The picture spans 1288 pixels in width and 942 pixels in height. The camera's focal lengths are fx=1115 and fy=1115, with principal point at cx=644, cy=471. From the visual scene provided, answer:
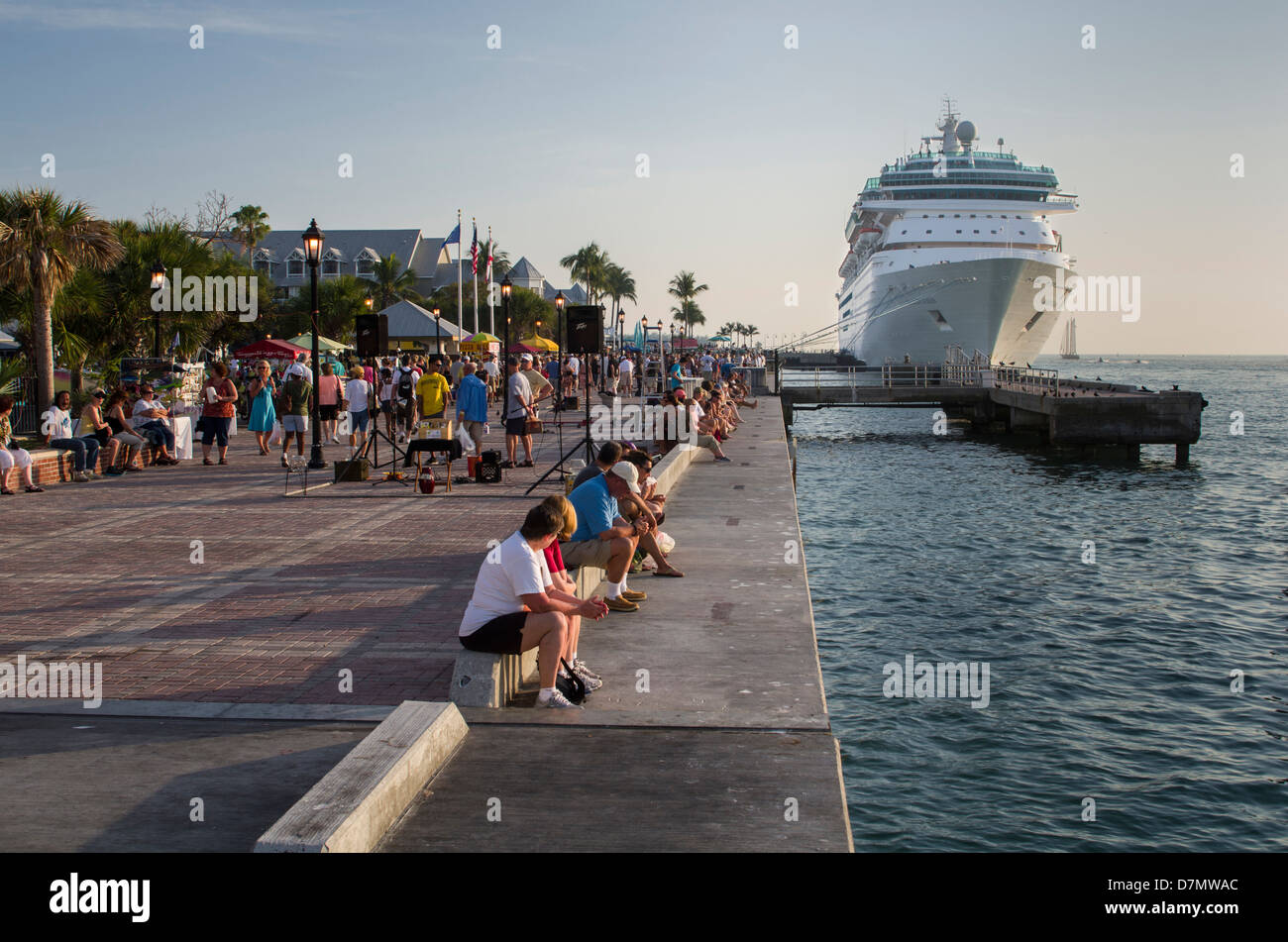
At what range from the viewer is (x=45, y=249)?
2178cm

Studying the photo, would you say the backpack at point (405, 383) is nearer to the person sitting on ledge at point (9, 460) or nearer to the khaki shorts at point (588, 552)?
the person sitting on ledge at point (9, 460)

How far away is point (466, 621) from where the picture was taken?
6762 millimetres

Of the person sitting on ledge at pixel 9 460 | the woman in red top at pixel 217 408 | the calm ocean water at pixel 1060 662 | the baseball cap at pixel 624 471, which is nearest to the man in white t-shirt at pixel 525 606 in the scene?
the baseball cap at pixel 624 471

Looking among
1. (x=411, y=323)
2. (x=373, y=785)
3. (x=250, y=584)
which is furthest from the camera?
(x=411, y=323)

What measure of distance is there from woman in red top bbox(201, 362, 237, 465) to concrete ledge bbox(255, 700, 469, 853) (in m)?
15.4

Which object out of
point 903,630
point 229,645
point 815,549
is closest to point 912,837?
point 229,645

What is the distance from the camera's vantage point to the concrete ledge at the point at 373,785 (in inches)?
174

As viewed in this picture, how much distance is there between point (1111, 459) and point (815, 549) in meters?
21.4

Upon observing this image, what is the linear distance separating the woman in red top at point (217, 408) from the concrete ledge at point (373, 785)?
1541 cm

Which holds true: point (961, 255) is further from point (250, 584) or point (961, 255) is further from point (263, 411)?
point (250, 584)

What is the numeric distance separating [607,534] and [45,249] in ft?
58.6

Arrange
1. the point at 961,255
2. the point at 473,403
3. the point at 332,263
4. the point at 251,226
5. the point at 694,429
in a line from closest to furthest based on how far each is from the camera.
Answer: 1. the point at 473,403
2. the point at 694,429
3. the point at 961,255
4. the point at 251,226
5. the point at 332,263

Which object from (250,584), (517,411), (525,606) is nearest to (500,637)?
(525,606)
